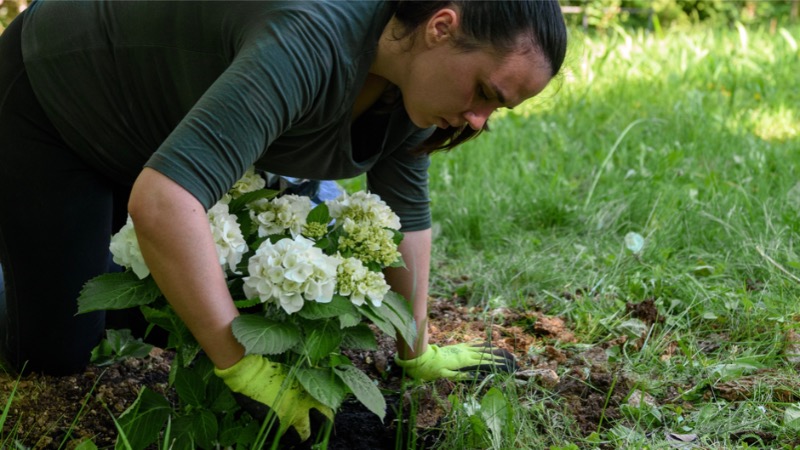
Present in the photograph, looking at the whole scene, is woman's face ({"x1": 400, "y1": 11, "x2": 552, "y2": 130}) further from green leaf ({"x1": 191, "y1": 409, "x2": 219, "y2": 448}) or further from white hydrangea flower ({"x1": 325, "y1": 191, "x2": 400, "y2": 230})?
green leaf ({"x1": 191, "y1": 409, "x2": 219, "y2": 448})

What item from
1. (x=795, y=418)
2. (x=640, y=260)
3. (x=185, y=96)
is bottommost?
(x=640, y=260)

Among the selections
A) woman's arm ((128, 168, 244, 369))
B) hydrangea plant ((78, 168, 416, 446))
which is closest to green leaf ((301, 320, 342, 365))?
hydrangea plant ((78, 168, 416, 446))

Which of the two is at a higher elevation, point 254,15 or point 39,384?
point 254,15

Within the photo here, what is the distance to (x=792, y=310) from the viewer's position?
2.39 m

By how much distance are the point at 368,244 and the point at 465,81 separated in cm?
36

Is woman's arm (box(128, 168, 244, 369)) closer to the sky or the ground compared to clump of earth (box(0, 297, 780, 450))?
closer to the sky

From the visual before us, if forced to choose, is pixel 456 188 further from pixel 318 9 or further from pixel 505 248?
pixel 318 9

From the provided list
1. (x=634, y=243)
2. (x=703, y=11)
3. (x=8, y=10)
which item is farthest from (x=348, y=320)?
(x=703, y=11)

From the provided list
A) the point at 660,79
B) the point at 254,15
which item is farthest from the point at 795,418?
the point at 660,79

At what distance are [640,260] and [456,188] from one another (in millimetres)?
1067

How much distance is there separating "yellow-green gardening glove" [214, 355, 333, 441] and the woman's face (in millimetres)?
567

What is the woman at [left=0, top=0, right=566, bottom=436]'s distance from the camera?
1438 millimetres

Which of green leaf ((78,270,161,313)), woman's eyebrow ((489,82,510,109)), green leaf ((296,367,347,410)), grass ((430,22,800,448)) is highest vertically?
woman's eyebrow ((489,82,510,109))

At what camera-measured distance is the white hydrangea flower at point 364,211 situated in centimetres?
176
